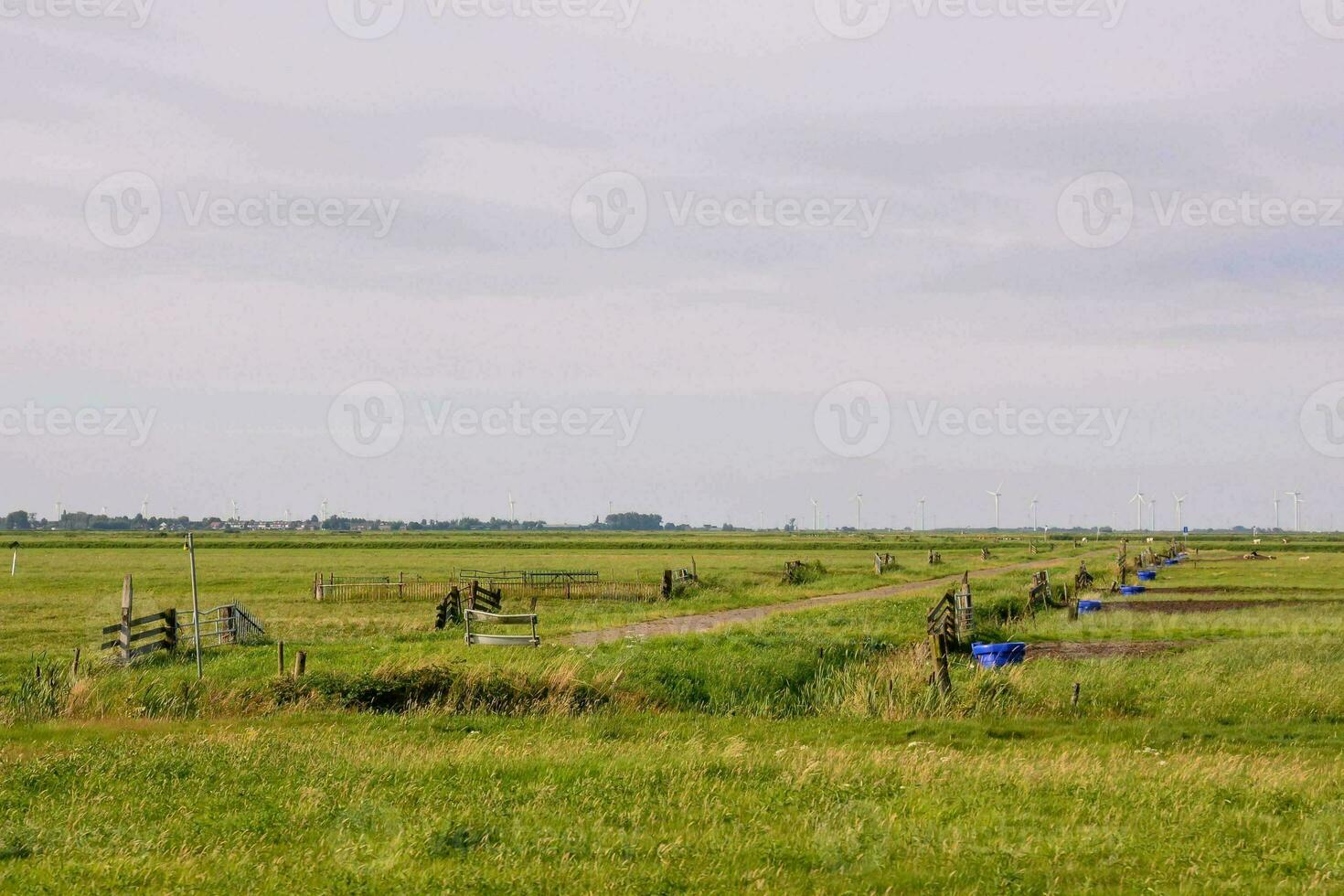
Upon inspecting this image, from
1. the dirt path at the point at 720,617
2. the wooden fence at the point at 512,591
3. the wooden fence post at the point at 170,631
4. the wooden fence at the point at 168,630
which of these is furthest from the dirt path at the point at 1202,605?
the wooden fence post at the point at 170,631

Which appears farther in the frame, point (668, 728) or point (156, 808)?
point (668, 728)

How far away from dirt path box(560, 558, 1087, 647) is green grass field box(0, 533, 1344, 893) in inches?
69.3

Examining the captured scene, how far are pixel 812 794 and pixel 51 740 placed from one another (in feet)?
38.4

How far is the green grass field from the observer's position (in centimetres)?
953

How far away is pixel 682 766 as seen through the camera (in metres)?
14.1

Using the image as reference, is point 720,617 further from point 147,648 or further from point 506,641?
point 147,648

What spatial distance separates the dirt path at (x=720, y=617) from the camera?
111 ft

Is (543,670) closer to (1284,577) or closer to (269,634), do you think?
(269,634)

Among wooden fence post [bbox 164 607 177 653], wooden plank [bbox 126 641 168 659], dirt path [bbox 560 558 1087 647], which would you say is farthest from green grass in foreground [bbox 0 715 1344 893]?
dirt path [bbox 560 558 1087 647]

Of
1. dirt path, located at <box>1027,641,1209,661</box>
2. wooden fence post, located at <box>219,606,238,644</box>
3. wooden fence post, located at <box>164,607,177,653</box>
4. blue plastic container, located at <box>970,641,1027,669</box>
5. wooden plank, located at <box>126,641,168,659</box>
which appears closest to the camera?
wooden plank, located at <box>126,641,168,659</box>

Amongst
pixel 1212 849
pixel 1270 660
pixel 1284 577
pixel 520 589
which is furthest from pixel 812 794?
pixel 1284 577

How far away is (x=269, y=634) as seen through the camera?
36.2 meters

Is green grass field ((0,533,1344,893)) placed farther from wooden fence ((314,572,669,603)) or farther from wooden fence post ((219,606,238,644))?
wooden fence ((314,572,669,603))

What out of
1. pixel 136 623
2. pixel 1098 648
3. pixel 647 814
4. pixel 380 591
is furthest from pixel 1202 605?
pixel 647 814
